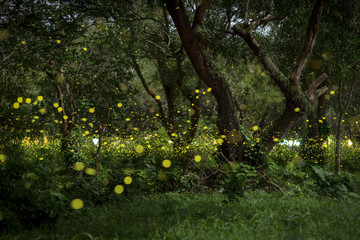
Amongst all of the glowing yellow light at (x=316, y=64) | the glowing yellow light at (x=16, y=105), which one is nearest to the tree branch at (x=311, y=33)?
the glowing yellow light at (x=316, y=64)

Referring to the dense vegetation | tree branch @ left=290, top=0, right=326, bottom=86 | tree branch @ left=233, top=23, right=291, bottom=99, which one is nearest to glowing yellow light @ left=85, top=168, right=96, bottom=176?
the dense vegetation

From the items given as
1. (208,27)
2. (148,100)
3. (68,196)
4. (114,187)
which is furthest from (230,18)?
(148,100)

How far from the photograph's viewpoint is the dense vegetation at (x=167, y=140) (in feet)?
16.2

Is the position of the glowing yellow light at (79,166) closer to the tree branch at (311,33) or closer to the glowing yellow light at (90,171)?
the glowing yellow light at (90,171)

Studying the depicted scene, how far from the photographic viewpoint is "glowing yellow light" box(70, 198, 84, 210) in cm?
552

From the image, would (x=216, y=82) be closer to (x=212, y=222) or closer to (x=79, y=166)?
(x=79, y=166)

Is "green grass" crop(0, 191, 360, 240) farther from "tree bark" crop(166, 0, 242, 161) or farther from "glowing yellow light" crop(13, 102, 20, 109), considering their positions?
"glowing yellow light" crop(13, 102, 20, 109)

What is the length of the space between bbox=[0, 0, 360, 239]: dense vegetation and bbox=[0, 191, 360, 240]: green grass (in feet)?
0.10

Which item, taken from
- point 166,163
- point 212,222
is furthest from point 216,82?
point 212,222

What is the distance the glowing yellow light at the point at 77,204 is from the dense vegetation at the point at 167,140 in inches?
1.4

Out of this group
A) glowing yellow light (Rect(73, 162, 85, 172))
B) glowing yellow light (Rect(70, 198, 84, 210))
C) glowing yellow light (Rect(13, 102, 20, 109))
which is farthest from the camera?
glowing yellow light (Rect(73, 162, 85, 172))

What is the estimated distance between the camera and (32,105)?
9.84 m

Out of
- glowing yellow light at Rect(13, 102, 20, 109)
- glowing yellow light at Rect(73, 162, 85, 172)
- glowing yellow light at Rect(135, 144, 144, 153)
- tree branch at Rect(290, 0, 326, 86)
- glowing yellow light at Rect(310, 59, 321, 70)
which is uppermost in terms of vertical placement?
glowing yellow light at Rect(310, 59, 321, 70)

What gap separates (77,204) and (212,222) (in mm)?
2344
